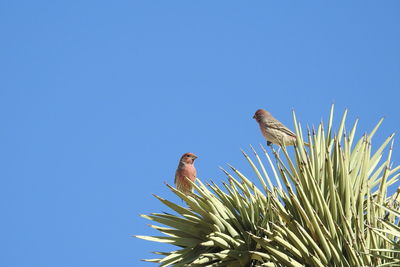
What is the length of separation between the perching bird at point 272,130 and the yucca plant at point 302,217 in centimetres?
394

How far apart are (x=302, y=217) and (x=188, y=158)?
4844mm

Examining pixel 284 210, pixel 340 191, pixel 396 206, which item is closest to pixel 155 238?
pixel 284 210

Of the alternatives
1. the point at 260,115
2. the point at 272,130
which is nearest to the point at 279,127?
the point at 272,130

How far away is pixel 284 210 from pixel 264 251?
0.40 m

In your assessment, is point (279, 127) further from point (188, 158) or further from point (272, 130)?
point (188, 158)

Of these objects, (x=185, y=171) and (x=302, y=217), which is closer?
(x=302, y=217)

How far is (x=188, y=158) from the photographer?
1010cm

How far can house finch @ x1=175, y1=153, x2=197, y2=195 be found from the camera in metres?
9.91

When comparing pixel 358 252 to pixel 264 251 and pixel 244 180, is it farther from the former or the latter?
pixel 244 180

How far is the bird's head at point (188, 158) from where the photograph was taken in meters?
10.1

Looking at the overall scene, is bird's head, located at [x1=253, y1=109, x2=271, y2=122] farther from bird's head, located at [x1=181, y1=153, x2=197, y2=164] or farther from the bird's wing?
bird's head, located at [x1=181, y1=153, x2=197, y2=164]

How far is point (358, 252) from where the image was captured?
4.86 m

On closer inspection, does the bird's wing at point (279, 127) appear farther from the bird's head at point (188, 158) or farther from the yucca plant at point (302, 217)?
the yucca plant at point (302, 217)

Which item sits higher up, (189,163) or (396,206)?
(189,163)
